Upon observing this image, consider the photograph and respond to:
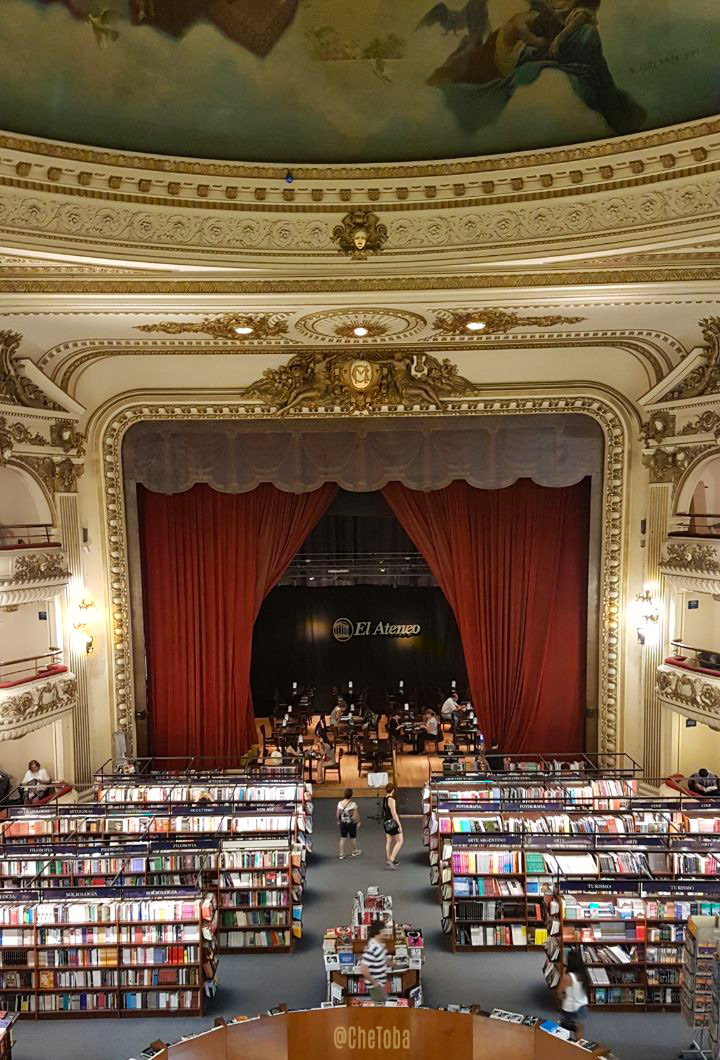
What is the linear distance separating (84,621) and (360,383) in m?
5.43

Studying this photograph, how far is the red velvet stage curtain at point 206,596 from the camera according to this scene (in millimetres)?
12773

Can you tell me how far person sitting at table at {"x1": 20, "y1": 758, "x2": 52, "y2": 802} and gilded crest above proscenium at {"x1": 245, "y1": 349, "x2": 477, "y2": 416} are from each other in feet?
20.6

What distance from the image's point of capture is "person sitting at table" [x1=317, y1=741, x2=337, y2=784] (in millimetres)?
12328

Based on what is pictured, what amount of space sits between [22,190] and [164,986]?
6.93 metres

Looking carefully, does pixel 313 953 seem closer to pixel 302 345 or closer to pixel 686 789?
pixel 686 789

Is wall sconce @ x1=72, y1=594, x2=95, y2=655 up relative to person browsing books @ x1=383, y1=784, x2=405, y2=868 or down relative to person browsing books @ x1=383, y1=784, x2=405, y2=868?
up

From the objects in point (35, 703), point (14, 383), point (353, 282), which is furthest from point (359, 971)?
point (14, 383)

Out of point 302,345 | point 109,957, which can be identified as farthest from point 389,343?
point 109,957

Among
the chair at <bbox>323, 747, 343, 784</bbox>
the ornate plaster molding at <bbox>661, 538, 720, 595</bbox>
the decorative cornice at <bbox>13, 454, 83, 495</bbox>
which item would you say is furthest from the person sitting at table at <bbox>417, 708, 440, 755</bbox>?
the decorative cornice at <bbox>13, 454, 83, 495</bbox>

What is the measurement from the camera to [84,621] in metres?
11.3

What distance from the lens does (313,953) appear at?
743 centimetres

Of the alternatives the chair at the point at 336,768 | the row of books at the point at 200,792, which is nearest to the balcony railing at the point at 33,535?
the row of books at the point at 200,792

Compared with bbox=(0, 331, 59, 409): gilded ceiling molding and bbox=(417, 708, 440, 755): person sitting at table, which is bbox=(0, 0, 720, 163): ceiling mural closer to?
bbox=(0, 331, 59, 409): gilded ceiling molding

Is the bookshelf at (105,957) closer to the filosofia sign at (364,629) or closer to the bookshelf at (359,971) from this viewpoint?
the bookshelf at (359,971)
